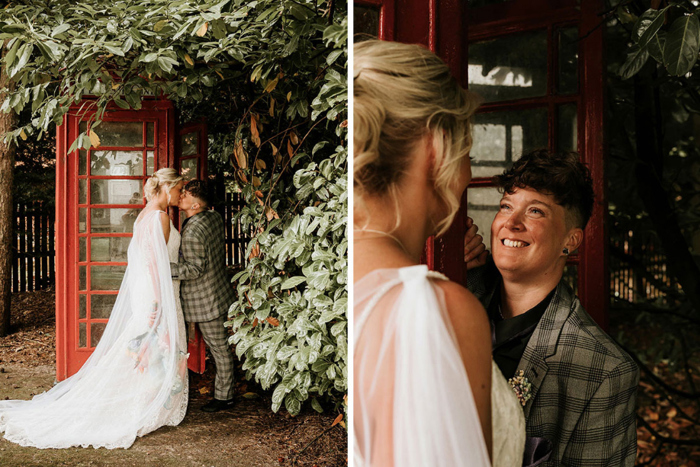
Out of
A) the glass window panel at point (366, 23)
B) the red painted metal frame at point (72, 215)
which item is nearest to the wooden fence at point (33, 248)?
the red painted metal frame at point (72, 215)

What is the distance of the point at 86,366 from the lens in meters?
3.21

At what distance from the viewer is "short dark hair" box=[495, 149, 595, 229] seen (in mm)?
782

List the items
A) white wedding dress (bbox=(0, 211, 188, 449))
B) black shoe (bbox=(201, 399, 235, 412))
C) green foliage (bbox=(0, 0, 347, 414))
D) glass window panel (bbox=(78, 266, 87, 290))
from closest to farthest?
green foliage (bbox=(0, 0, 347, 414))
white wedding dress (bbox=(0, 211, 188, 449))
black shoe (bbox=(201, 399, 235, 412))
glass window panel (bbox=(78, 266, 87, 290))

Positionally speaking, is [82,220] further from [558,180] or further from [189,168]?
[558,180]

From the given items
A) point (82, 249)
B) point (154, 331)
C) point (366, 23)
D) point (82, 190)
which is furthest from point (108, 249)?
point (366, 23)

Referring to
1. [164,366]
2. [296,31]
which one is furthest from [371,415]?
[164,366]

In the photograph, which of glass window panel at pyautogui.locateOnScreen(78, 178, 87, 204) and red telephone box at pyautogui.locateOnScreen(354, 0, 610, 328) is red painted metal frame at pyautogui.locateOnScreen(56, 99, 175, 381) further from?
Answer: red telephone box at pyautogui.locateOnScreen(354, 0, 610, 328)

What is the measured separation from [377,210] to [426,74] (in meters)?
0.21

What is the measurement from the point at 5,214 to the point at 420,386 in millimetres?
5132

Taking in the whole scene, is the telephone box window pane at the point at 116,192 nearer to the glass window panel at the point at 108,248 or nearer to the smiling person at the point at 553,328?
the glass window panel at the point at 108,248

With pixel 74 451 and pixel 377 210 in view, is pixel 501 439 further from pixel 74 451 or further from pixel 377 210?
pixel 74 451

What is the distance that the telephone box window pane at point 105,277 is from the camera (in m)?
3.36

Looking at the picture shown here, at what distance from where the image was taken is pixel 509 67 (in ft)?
2.74

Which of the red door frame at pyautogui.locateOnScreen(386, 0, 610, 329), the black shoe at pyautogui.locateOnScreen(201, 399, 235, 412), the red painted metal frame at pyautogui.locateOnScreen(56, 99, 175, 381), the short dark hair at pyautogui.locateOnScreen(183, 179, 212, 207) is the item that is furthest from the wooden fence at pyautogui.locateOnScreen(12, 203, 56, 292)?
the red door frame at pyautogui.locateOnScreen(386, 0, 610, 329)
